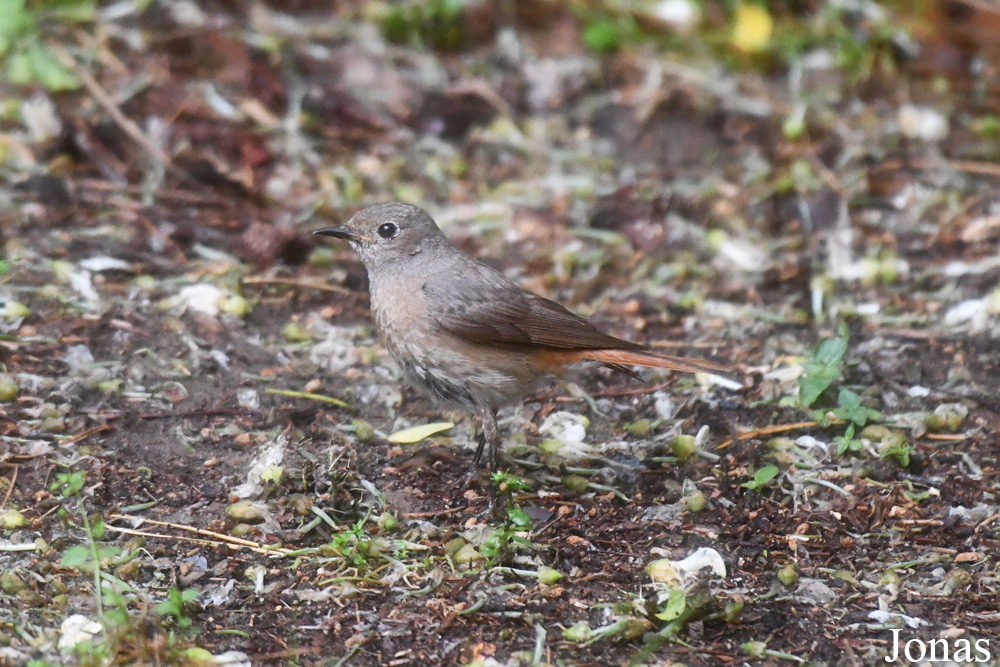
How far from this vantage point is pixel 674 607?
4.17 meters

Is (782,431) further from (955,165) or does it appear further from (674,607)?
(955,165)

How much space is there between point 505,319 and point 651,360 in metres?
0.71

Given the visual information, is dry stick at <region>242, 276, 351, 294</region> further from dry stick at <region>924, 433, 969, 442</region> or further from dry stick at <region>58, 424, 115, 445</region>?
dry stick at <region>924, 433, 969, 442</region>

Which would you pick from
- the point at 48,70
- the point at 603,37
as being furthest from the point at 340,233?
the point at 603,37

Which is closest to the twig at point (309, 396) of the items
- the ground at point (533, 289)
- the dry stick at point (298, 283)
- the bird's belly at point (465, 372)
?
the ground at point (533, 289)

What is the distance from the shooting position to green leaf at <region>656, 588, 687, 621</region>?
4.16 meters

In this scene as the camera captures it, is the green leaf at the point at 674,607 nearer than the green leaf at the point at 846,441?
Yes

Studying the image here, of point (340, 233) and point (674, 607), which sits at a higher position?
point (340, 233)

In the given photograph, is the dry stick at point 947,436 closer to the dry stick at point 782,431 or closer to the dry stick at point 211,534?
the dry stick at point 782,431

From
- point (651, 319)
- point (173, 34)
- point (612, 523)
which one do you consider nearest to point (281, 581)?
point (612, 523)

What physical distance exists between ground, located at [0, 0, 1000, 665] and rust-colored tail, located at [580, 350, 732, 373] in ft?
1.64

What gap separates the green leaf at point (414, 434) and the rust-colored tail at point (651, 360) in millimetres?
816

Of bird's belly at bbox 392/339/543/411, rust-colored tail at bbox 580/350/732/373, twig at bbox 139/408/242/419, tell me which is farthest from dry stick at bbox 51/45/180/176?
rust-colored tail at bbox 580/350/732/373

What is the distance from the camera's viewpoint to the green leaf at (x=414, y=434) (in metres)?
5.43
